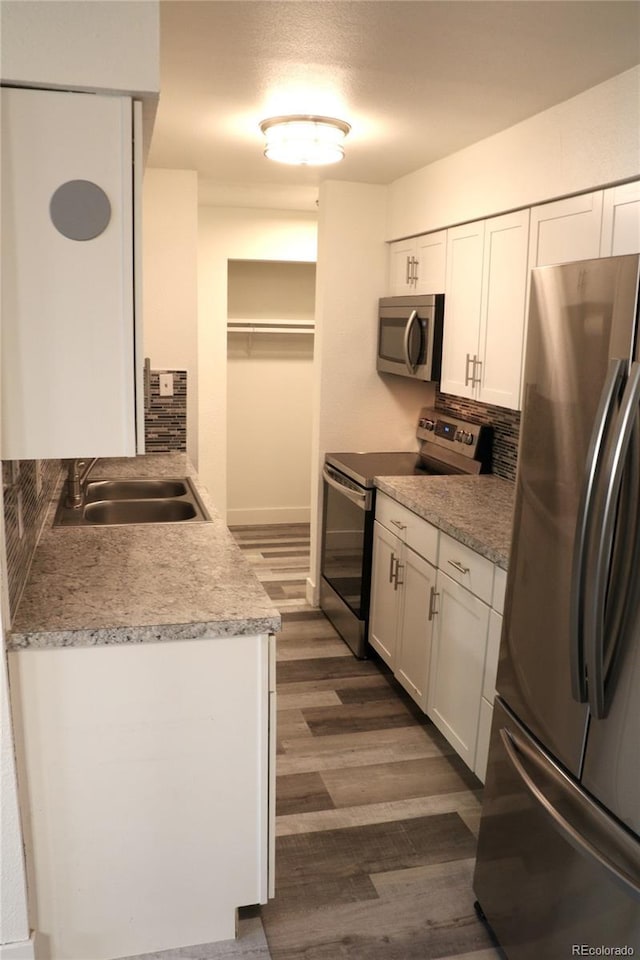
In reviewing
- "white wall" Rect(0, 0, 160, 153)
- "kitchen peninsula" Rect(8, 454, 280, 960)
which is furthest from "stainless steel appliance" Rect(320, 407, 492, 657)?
"white wall" Rect(0, 0, 160, 153)

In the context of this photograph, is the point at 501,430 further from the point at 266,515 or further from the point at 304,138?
the point at 266,515

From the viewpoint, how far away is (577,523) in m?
1.66

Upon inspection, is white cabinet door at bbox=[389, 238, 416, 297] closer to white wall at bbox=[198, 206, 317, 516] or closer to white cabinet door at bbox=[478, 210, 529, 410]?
white cabinet door at bbox=[478, 210, 529, 410]

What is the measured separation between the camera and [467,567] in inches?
107

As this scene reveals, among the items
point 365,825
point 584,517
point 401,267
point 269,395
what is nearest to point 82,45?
point 584,517

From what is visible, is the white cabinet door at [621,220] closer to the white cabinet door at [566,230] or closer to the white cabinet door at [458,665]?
the white cabinet door at [566,230]

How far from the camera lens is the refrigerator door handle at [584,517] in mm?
1557

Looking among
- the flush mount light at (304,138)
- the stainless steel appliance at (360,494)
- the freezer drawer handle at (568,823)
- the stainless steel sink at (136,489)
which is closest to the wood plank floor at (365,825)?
the stainless steel appliance at (360,494)

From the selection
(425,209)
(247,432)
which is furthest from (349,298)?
(247,432)

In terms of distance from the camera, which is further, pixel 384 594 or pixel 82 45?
pixel 384 594

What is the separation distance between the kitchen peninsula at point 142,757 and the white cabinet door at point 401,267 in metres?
2.39

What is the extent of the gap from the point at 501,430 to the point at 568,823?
7.25 feet

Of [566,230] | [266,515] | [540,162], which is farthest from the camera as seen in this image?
[266,515]

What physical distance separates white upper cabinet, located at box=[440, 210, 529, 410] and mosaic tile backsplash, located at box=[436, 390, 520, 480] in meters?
0.29
